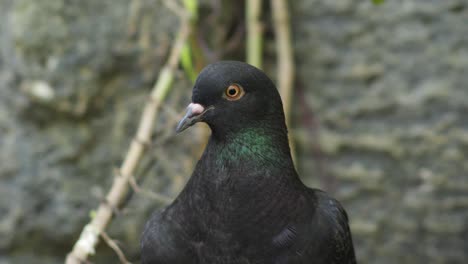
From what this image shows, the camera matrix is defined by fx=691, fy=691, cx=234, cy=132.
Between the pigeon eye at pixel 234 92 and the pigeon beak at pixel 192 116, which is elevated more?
the pigeon eye at pixel 234 92

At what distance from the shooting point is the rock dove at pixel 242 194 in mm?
2271

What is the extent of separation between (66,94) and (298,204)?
178 centimetres

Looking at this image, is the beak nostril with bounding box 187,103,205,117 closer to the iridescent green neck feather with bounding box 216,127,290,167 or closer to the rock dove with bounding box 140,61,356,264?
the rock dove with bounding box 140,61,356,264

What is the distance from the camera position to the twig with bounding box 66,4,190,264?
8.87 feet

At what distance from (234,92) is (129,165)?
943 mm

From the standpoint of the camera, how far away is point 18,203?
377 cm

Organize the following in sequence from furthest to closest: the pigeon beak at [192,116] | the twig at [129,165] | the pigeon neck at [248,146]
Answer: the twig at [129,165], the pigeon neck at [248,146], the pigeon beak at [192,116]

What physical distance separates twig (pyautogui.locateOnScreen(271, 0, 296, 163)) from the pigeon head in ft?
4.99

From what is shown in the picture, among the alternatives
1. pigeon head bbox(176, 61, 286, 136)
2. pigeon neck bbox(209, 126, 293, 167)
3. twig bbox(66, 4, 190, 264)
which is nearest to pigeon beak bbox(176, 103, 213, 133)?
pigeon head bbox(176, 61, 286, 136)

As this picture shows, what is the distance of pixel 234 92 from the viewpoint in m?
2.27

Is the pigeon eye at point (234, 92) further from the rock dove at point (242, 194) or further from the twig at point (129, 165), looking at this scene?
the twig at point (129, 165)

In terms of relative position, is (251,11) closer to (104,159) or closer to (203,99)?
(104,159)

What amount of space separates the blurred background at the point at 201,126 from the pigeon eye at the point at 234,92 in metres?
1.42

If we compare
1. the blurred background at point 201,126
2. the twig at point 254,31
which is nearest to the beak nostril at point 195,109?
the blurred background at point 201,126
